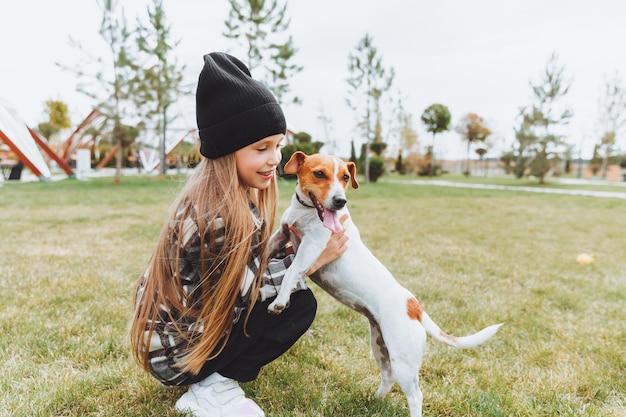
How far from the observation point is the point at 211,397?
5.76 ft

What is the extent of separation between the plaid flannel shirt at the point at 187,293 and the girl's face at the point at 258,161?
0.52ft

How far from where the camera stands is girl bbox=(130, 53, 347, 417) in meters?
1.67

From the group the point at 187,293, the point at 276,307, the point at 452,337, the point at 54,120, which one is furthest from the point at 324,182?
the point at 54,120

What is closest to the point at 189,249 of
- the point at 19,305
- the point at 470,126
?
the point at 19,305

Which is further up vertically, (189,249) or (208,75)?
(208,75)

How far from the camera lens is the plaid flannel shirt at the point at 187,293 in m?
1.66

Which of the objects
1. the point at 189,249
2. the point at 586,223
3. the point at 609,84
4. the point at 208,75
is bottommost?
the point at 586,223

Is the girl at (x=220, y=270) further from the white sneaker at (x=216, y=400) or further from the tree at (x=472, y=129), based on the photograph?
the tree at (x=472, y=129)

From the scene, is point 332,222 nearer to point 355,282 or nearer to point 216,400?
point 355,282

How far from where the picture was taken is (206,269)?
1699 mm

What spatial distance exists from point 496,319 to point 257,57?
55.9ft

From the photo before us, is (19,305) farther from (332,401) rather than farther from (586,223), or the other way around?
(586,223)

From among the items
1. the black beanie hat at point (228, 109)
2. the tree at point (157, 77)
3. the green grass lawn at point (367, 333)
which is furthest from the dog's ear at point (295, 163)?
the tree at point (157, 77)

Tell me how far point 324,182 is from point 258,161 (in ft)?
0.99
